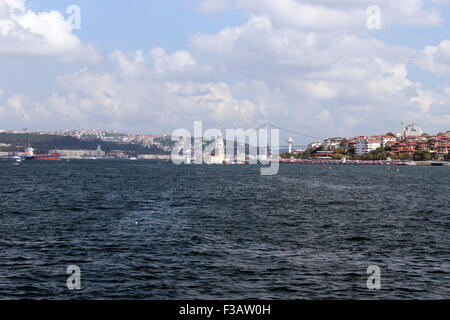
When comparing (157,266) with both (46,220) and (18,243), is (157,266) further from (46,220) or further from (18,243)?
(46,220)

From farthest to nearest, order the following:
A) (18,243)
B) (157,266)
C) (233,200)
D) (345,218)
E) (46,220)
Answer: (233,200) < (345,218) < (46,220) < (18,243) < (157,266)

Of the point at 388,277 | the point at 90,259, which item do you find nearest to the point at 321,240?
the point at 388,277

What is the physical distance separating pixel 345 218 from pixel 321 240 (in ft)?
30.6

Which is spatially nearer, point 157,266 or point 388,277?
point 388,277

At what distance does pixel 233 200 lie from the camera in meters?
44.2
